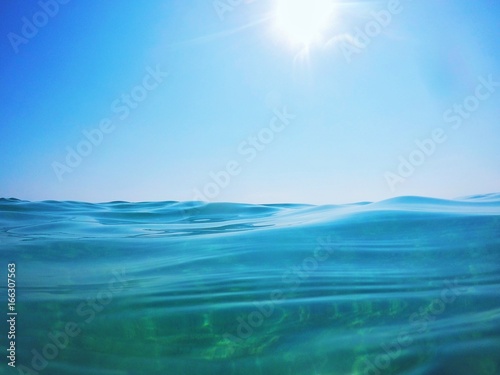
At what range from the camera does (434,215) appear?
775 cm

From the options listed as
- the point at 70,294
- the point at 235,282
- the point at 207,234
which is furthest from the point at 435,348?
the point at 207,234

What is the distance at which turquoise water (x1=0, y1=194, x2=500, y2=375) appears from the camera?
96.9 inches

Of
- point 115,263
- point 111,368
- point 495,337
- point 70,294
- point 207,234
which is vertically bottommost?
point 495,337

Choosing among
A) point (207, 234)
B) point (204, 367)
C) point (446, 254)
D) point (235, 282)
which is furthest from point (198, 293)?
point (446, 254)

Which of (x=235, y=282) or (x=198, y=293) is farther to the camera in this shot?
(x=235, y=282)

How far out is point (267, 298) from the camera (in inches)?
149

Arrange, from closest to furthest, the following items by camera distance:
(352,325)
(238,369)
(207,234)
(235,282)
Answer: (238,369)
(352,325)
(235,282)
(207,234)

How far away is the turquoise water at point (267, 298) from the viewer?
246 centimetres

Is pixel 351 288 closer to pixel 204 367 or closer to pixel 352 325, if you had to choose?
pixel 352 325

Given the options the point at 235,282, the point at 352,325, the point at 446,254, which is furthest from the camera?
the point at 446,254

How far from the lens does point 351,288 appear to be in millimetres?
3957

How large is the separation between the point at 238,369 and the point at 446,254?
4.52 metres

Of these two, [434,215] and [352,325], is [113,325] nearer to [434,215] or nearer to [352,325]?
[352,325]

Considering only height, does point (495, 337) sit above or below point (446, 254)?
below
